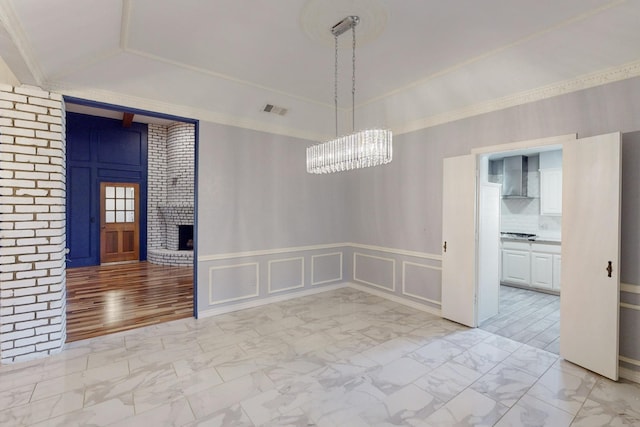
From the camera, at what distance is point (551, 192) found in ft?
19.0

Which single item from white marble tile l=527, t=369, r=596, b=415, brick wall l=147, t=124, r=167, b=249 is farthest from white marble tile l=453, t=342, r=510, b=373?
brick wall l=147, t=124, r=167, b=249

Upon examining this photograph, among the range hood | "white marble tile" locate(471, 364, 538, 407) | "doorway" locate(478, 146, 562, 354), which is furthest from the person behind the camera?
the range hood

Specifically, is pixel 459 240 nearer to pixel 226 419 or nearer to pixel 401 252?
pixel 401 252

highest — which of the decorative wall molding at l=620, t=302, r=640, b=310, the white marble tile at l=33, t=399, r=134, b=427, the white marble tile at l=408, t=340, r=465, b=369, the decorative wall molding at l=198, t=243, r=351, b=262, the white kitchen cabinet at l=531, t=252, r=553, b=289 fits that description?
the decorative wall molding at l=198, t=243, r=351, b=262

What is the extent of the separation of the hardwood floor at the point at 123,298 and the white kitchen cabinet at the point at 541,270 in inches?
224

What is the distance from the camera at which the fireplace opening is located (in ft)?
26.1

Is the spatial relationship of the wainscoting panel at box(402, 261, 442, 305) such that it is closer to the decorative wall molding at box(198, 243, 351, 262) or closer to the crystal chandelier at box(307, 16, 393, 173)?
the decorative wall molding at box(198, 243, 351, 262)

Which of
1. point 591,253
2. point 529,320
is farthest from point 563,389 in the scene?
point 529,320

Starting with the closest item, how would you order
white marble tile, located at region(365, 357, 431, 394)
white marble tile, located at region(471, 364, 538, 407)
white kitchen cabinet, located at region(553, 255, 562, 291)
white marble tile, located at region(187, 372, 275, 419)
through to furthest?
white marble tile, located at region(187, 372, 275, 419) → white marble tile, located at region(471, 364, 538, 407) → white marble tile, located at region(365, 357, 431, 394) → white kitchen cabinet, located at region(553, 255, 562, 291)

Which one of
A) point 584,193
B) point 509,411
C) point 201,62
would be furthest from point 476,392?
point 201,62

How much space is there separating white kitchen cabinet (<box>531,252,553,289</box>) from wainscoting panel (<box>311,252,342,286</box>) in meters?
3.43

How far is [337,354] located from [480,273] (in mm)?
2160

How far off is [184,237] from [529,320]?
7.55 m

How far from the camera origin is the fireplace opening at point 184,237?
796 centimetres
